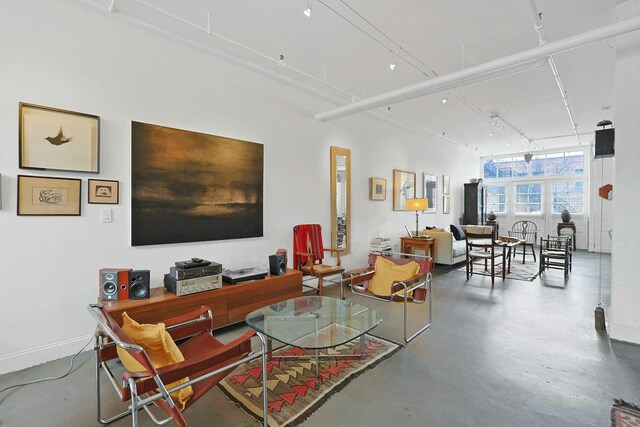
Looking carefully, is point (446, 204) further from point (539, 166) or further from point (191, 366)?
point (191, 366)

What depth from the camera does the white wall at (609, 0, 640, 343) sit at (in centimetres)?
299

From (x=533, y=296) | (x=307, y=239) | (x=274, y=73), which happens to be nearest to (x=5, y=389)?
(x=307, y=239)

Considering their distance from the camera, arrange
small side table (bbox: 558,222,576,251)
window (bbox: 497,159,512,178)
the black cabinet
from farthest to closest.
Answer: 1. window (bbox: 497,159,512,178)
2. the black cabinet
3. small side table (bbox: 558,222,576,251)

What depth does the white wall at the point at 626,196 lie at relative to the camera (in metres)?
2.99

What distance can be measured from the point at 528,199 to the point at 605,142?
792 centimetres

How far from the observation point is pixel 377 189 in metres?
6.04

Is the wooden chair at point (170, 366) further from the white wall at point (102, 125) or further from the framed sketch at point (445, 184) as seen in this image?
the framed sketch at point (445, 184)

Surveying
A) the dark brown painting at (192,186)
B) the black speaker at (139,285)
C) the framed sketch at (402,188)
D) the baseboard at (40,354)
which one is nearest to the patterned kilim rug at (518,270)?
the framed sketch at (402,188)

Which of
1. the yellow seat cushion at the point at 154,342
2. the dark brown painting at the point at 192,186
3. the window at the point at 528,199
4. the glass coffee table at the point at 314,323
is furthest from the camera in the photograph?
the window at the point at 528,199

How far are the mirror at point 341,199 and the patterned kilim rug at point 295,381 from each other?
2.46m

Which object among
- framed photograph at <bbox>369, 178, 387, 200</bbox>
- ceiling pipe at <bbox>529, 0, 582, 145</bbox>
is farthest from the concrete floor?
ceiling pipe at <bbox>529, 0, 582, 145</bbox>

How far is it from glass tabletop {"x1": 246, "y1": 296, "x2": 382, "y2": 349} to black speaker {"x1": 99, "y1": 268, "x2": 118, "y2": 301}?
4.01ft

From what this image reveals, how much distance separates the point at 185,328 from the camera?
223cm

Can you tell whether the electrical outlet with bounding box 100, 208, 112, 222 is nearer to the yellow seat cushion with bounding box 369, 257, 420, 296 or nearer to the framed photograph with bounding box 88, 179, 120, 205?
the framed photograph with bounding box 88, 179, 120, 205
